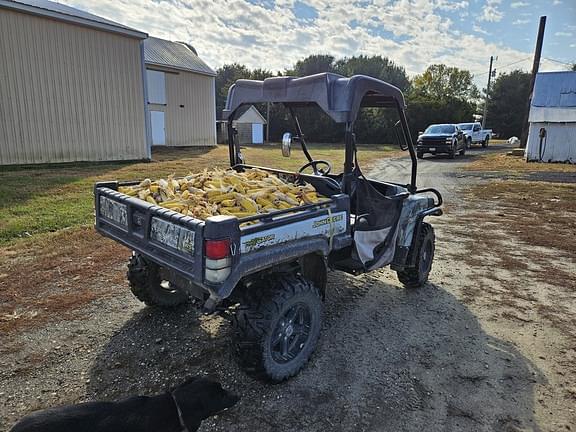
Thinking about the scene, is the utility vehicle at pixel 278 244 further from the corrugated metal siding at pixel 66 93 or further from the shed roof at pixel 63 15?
the shed roof at pixel 63 15

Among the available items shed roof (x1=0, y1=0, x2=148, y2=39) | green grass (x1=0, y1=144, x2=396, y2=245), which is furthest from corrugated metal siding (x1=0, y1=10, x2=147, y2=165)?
green grass (x1=0, y1=144, x2=396, y2=245)

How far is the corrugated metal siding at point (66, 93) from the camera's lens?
40.5ft

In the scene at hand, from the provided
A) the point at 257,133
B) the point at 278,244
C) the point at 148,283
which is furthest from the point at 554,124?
the point at 257,133

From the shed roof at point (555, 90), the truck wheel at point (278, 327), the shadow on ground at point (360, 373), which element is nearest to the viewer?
the shadow on ground at point (360, 373)

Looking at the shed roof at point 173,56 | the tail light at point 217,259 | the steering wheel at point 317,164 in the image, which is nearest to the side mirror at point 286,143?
the steering wheel at point 317,164

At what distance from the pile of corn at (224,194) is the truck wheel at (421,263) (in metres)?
1.62

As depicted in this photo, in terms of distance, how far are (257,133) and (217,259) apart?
1336 inches

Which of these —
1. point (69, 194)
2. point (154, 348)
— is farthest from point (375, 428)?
point (69, 194)

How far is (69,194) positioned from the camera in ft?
29.3

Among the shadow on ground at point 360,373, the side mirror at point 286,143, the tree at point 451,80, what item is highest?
the tree at point 451,80

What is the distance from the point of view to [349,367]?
10.4 ft

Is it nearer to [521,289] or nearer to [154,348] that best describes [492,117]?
[521,289]

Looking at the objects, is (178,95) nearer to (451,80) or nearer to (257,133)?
(257,133)

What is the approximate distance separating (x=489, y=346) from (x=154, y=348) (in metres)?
2.88
